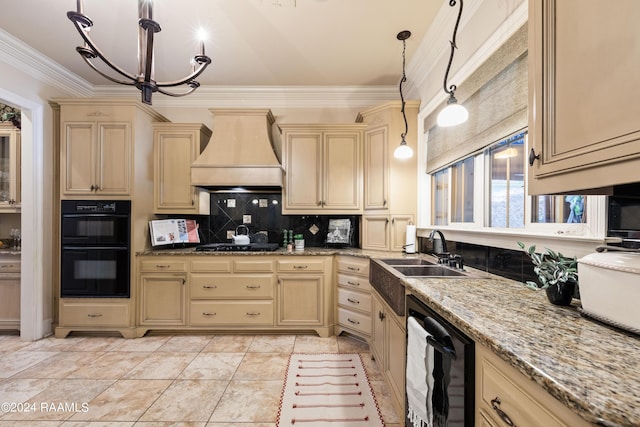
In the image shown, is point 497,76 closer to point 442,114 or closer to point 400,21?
point 442,114

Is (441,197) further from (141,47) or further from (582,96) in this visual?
(141,47)

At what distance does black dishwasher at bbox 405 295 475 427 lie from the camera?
90 centimetres

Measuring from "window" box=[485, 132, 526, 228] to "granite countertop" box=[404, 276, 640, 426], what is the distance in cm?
62

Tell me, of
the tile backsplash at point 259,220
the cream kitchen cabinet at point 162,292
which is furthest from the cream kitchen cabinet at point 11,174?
the tile backsplash at point 259,220

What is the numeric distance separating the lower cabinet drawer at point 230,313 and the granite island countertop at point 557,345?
2049mm

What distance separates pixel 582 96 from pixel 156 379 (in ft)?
9.67

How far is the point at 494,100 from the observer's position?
1.60 meters

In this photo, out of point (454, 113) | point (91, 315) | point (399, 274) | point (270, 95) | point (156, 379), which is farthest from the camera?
point (270, 95)

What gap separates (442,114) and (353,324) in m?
2.08

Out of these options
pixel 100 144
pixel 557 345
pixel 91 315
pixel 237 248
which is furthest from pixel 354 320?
pixel 100 144

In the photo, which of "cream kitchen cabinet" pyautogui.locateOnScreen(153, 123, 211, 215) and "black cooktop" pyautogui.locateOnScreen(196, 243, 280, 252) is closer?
"black cooktop" pyautogui.locateOnScreen(196, 243, 280, 252)

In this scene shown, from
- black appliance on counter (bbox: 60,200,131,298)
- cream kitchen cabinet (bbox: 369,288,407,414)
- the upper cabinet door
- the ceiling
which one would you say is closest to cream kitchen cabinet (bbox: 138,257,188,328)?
black appliance on counter (bbox: 60,200,131,298)

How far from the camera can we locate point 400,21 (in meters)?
2.25

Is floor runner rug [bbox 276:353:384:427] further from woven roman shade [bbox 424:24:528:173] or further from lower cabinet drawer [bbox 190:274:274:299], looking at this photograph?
woven roman shade [bbox 424:24:528:173]
